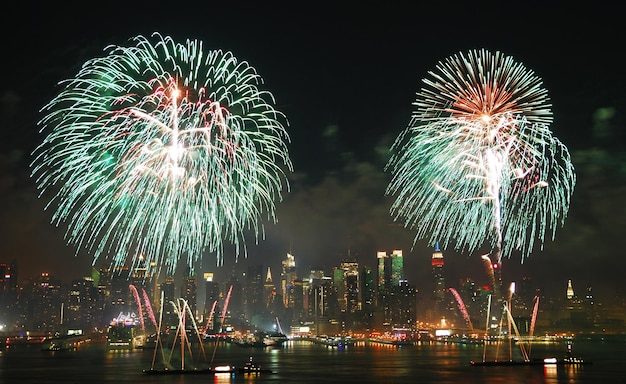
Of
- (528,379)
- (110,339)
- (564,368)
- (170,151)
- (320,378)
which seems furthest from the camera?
(110,339)

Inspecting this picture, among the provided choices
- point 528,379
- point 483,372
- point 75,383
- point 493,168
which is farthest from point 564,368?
point 75,383

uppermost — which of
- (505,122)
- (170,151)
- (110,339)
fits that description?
(505,122)

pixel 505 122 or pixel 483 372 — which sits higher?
pixel 505 122

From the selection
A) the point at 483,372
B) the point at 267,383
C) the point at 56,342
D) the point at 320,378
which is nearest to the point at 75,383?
the point at 267,383

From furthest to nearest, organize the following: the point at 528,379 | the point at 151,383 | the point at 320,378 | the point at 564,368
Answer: the point at 564,368 < the point at 320,378 < the point at 528,379 < the point at 151,383

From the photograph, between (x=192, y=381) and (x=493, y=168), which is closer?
(x=493, y=168)

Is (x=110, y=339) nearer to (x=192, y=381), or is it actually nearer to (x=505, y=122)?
(x=192, y=381)

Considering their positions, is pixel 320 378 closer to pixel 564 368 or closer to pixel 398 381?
pixel 398 381

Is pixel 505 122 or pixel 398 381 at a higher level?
pixel 505 122

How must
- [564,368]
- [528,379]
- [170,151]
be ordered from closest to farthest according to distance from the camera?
[170,151]
[528,379]
[564,368]
